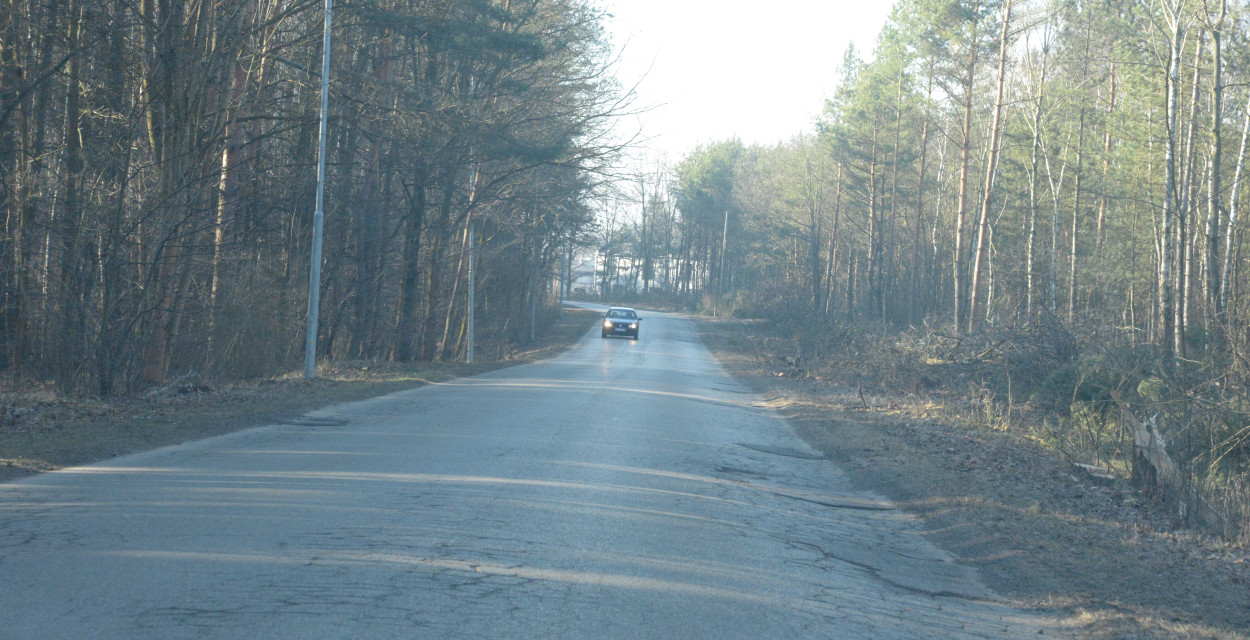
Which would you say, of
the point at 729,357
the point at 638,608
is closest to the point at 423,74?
the point at 729,357

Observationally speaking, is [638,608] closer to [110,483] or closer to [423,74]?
[110,483]

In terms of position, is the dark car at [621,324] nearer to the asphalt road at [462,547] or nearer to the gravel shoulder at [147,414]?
the gravel shoulder at [147,414]

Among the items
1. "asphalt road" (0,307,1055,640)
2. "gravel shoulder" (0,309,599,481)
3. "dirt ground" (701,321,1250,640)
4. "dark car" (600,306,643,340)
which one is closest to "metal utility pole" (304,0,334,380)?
"gravel shoulder" (0,309,599,481)

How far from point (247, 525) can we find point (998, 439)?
1121 cm

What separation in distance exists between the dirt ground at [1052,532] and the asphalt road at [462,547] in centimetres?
44

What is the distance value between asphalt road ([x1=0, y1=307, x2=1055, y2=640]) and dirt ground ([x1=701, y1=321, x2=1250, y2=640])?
0.44 metres

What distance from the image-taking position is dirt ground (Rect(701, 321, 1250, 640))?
5.91 meters

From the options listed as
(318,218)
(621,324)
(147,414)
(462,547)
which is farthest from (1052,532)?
(621,324)

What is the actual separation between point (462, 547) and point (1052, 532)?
5.40 m

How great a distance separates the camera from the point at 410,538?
6.17 metres

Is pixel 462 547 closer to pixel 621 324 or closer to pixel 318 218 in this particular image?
pixel 318 218

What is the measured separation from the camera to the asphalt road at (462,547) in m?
4.70

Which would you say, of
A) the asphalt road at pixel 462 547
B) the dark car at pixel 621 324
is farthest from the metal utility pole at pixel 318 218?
the dark car at pixel 621 324

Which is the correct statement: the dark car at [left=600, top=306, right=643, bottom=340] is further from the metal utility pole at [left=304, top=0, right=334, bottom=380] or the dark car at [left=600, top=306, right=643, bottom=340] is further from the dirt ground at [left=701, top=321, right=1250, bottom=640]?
the dirt ground at [left=701, top=321, right=1250, bottom=640]
